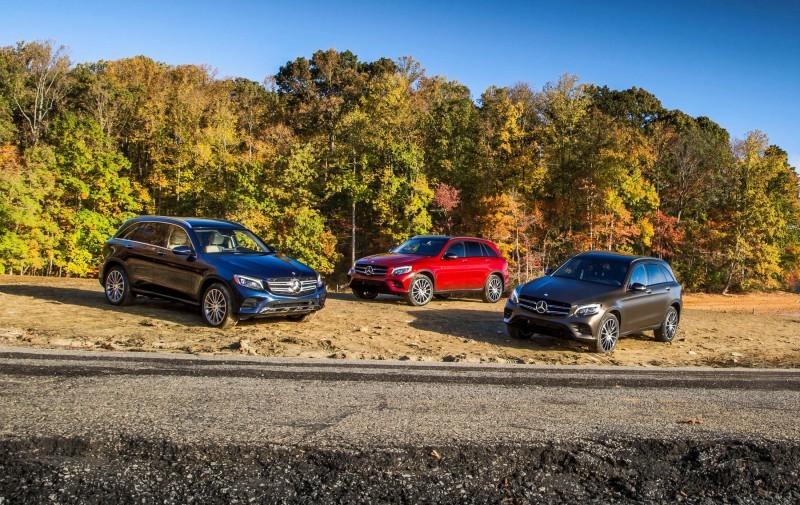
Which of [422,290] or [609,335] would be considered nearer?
[609,335]

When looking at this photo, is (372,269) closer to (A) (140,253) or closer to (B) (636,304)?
(A) (140,253)

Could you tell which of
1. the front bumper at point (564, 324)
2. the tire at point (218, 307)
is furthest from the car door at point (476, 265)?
the tire at point (218, 307)

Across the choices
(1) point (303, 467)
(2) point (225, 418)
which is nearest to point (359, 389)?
(2) point (225, 418)

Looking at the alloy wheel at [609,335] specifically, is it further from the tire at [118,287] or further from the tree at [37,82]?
the tree at [37,82]

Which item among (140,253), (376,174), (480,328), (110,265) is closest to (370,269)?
(480,328)

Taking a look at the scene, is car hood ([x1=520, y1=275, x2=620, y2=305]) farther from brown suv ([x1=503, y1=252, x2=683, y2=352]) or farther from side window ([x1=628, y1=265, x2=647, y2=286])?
side window ([x1=628, y1=265, x2=647, y2=286])

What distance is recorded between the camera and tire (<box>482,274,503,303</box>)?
1811 centimetres

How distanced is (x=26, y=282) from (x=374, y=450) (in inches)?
652

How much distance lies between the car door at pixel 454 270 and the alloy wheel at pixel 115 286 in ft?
25.0

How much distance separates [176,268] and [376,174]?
124 ft

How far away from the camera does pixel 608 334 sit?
11273mm

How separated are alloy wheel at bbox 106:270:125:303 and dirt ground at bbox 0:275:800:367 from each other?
10.6 inches

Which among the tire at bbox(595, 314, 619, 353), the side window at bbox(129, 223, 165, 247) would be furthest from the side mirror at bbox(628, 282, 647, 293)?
the side window at bbox(129, 223, 165, 247)

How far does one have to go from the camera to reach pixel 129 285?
12.5m
